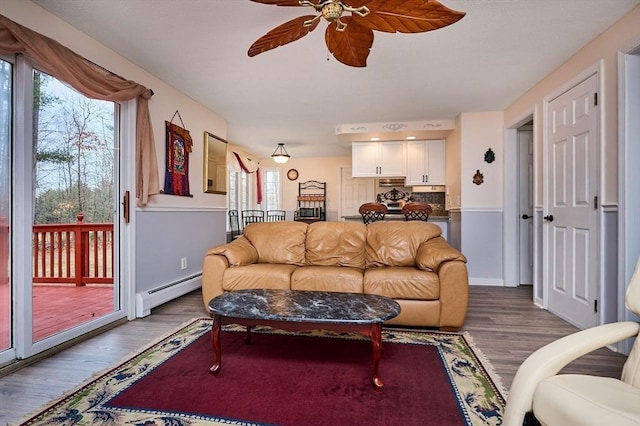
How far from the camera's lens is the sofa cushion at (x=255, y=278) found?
2.75m

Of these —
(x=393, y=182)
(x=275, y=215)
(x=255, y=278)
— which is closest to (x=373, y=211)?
(x=255, y=278)

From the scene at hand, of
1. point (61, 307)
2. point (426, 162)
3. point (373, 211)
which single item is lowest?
point (61, 307)

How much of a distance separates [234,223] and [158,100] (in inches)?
145

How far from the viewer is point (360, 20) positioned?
5.82 feet

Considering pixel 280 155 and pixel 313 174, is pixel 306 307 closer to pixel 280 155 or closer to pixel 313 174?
pixel 280 155

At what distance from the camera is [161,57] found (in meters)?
2.85

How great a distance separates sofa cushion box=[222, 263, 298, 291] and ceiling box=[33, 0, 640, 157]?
6.18 ft

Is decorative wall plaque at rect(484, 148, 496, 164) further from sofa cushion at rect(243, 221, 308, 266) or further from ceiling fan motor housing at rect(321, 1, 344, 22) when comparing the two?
ceiling fan motor housing at rect(321, 1, 344, 22)

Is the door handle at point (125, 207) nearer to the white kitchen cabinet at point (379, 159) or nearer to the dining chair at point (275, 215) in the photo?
the white kitchen cabinet at point (379, 159)

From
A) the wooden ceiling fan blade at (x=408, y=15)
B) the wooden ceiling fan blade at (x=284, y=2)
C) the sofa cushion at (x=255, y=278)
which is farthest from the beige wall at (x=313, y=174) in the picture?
the wooden ceiling fan blade at (x=284, y=2)

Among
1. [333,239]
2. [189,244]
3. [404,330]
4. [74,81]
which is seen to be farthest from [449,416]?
[189,244]

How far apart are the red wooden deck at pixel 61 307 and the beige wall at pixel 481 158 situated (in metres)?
4.45

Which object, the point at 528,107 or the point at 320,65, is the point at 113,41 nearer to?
the point at 320,65

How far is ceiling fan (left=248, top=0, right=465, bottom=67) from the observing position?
1566mm
